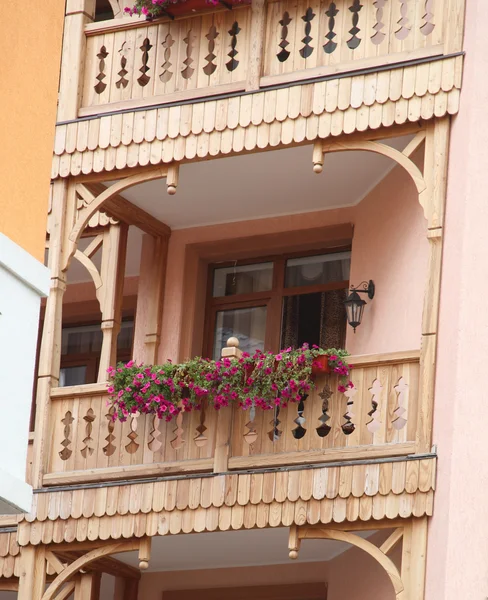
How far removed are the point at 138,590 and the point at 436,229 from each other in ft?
17.3

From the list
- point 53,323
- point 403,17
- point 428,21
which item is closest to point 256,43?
point 403,17

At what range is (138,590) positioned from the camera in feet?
61.4

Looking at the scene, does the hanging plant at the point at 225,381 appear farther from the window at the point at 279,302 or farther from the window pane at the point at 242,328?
the window pane at the point at 242,328

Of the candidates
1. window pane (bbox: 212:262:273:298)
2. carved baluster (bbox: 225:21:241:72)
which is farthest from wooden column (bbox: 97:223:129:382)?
carved baluster (bbox: 225:21:241:72)

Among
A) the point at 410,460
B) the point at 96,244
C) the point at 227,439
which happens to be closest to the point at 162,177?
the point at 96,244

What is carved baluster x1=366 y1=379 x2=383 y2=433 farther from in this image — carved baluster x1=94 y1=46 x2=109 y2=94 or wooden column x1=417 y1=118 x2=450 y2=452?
carved baluster x1=94 y1=46 x2=109 y2=94

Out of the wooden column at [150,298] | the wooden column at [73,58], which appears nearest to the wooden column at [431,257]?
the wooden column at [73,58]

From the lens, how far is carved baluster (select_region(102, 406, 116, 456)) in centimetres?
1688

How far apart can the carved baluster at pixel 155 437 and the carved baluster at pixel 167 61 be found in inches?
131

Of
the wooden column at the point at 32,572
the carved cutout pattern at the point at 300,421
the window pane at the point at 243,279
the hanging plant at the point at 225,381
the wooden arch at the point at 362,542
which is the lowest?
the wooden column at the point at 32,572

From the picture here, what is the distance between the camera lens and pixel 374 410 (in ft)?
52.1

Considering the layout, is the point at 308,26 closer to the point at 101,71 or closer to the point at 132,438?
the point at 101,71

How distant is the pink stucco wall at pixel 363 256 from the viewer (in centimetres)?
1689

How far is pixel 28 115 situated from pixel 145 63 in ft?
18.6
